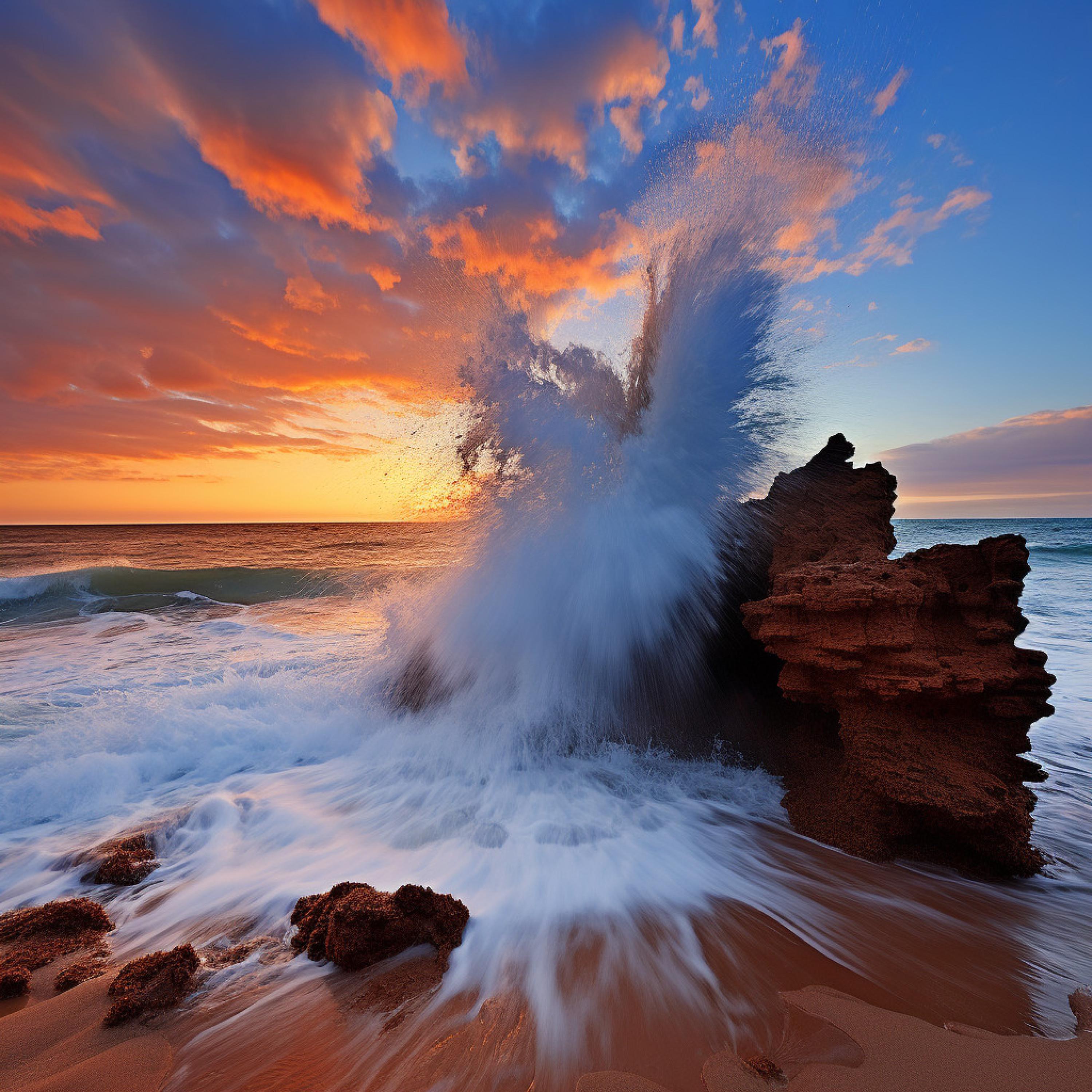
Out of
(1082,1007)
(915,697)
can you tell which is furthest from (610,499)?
(1082,1007)

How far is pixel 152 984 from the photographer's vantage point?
188 centimetres

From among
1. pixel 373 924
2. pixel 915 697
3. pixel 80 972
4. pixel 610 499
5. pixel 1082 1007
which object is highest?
pixel 610 499

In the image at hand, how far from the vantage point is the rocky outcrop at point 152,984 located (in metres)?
1.79

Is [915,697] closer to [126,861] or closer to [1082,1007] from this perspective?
[1082,1007]

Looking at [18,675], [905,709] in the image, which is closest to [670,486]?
[905,709]

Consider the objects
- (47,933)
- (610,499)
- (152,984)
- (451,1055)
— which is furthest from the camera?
(610,499)

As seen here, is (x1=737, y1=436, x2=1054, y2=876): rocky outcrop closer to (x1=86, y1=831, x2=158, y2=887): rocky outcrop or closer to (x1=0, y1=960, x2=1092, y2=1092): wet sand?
(x1=0, y1=960, x2=1092, y2=1092): wet sand

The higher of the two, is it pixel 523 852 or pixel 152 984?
pixel 152 984

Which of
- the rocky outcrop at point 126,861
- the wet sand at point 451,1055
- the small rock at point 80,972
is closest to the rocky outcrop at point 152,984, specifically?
the wet sand at point 451,1055

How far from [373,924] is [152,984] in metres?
0.84

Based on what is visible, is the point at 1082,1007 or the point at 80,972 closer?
the point at 1082,1007

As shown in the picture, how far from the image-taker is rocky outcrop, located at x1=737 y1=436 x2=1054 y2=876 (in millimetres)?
2895

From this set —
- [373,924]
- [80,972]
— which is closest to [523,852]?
[373,924]

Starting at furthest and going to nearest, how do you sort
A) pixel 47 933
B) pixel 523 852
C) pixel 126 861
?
pixel 523 852
pixel 126 861
pixel 47 933
